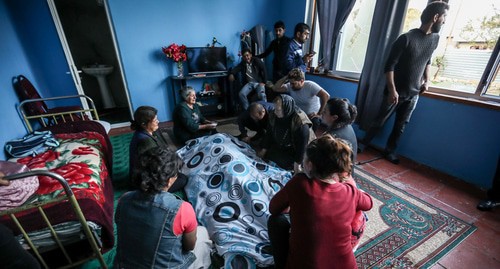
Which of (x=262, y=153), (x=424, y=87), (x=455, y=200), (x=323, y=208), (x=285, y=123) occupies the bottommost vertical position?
(x=455, y=200)

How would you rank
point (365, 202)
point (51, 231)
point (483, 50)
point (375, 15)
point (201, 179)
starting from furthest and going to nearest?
1. point (375, 15)
2. point (483, 50)
3. point (201, 179)
4. point (51, 231)
5. point (365, 202)

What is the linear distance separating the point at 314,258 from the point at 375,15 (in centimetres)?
275

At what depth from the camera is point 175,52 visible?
11.5ft

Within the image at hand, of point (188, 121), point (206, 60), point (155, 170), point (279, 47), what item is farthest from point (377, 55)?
point (155, 170)

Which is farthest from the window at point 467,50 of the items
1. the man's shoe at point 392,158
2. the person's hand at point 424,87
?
the man's shoe at point 392,158

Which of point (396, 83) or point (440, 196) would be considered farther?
point (396, 83)

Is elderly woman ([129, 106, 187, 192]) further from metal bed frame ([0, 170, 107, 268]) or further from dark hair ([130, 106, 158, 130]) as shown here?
metal bed frame ([0, 170, 107, 268])

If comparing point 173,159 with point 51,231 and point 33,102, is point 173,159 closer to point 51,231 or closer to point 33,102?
point 51,231

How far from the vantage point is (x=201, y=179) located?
1.86 metres

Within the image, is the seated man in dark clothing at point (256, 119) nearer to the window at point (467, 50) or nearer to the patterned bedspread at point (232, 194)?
the patterned bedspread at point (232, 194)

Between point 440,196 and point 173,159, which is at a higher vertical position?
point 173,159

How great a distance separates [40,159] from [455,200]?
3.34 metres

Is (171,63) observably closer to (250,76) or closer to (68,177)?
(250,76)

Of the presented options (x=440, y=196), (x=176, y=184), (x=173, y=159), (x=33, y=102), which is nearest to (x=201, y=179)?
(x=176, y=184)
